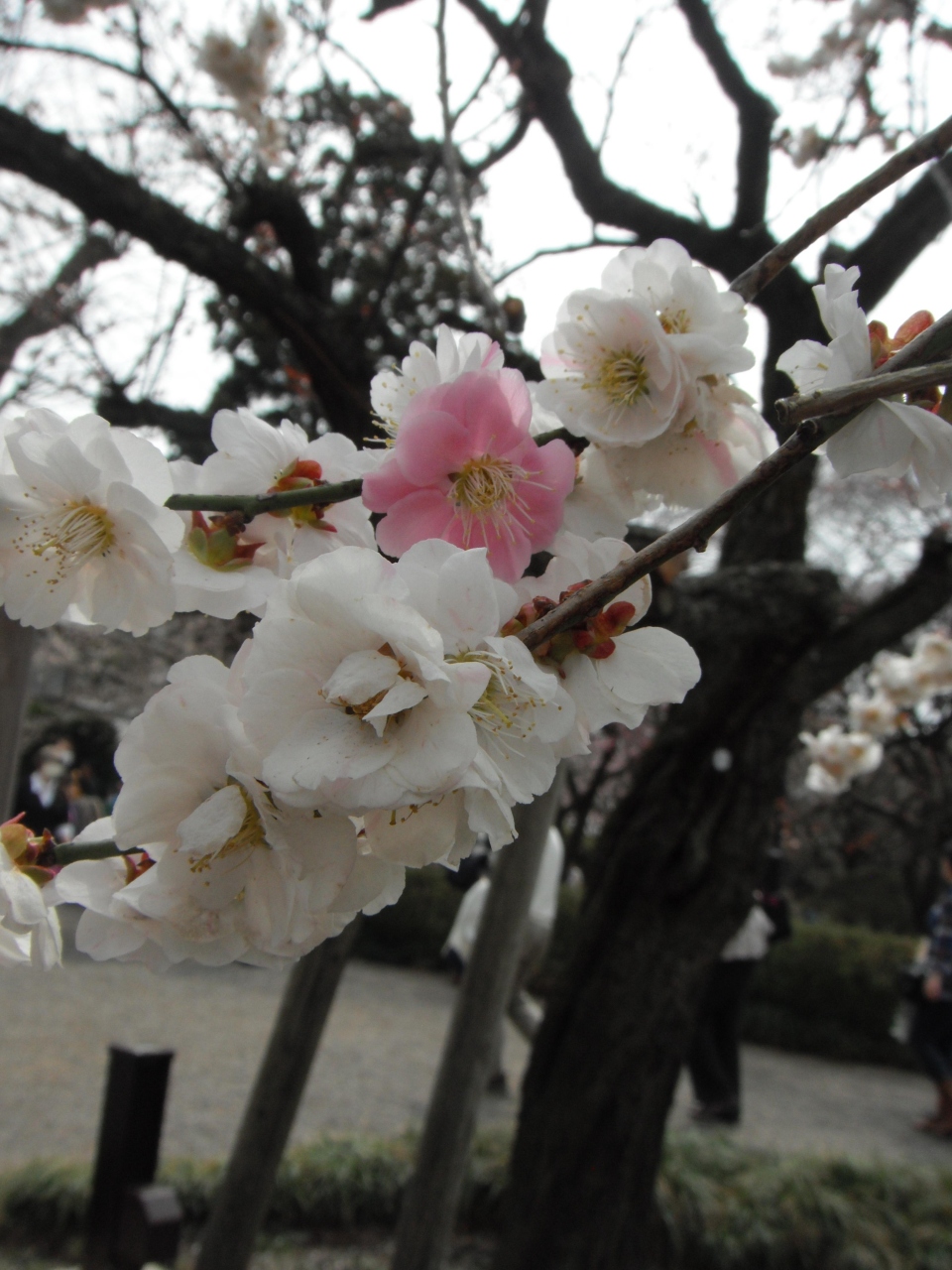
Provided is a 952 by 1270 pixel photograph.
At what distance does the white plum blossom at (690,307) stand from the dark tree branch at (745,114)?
2845 millimetres

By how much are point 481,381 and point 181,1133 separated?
530 cm

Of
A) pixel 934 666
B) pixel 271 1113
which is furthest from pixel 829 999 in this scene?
pixel 271 1113

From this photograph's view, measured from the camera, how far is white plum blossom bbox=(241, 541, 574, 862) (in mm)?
477

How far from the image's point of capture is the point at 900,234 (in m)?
3.18

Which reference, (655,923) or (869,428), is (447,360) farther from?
(655,923)

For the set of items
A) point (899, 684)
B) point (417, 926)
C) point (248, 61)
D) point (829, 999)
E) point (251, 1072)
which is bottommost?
point (251, 1072)

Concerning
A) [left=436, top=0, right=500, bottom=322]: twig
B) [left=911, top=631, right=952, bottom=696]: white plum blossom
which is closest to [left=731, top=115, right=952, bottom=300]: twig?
[left=436, top=0, right=500, bottom=322]: twig

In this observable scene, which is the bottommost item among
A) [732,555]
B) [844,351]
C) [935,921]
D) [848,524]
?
[935,921]

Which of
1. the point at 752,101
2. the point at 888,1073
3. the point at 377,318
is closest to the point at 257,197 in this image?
the point at 377,318

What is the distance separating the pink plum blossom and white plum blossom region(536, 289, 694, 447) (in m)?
0.08

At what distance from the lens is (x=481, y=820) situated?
518 millimetres

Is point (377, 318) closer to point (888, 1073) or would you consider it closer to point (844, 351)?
point (844, 351)

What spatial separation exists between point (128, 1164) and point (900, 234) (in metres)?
3.90

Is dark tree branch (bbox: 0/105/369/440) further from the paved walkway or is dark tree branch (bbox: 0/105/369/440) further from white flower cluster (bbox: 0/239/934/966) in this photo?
the paved walkway
